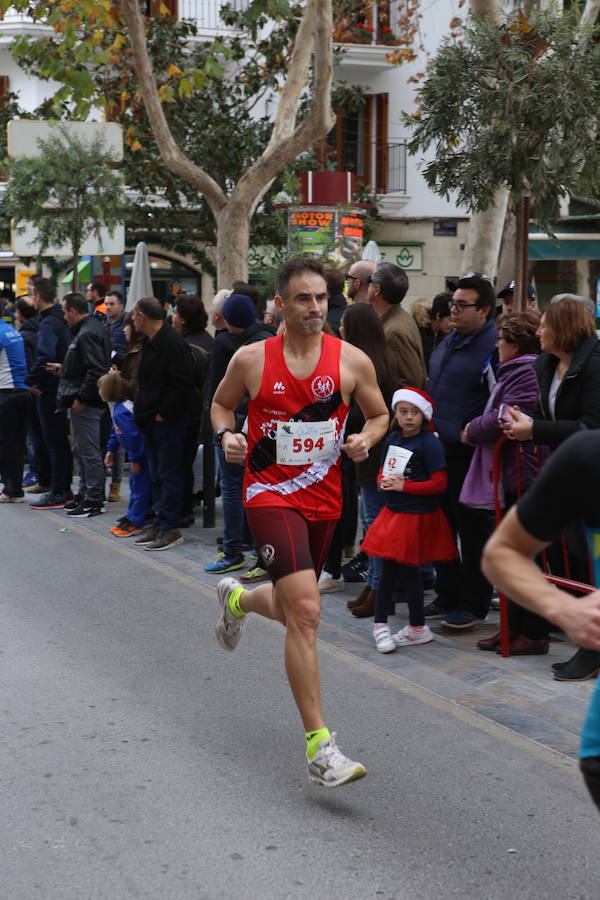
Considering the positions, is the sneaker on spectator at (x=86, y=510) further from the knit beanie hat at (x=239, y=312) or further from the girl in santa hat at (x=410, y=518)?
the girl in santa hat at (x=410, y=518)

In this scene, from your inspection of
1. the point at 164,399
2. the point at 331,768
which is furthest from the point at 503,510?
the point at 164,399

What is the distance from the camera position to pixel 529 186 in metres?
9.27

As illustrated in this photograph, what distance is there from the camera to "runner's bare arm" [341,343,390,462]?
535 centimetres

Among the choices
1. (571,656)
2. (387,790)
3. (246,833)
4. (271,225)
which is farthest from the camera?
(271,225)

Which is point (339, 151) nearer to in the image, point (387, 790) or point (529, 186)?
point (529, 186)

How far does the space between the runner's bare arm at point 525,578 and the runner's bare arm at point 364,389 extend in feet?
7.56

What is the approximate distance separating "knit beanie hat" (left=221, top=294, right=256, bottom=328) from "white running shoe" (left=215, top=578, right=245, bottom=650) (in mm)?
3578

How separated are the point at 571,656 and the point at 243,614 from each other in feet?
6.94

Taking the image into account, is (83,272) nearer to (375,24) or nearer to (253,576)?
(375,24)

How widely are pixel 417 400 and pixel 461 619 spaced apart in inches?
53.0

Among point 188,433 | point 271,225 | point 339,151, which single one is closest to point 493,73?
point 188,433

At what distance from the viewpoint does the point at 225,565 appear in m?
9.36

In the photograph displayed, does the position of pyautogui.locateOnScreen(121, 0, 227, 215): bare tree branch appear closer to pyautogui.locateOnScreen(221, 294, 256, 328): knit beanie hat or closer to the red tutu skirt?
pyautogui.locateOnScreen(221, 294, 256, 328): knit beanie hat

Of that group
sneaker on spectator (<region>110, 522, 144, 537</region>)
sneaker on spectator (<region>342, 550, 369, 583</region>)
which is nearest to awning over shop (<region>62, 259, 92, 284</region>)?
sneaker on spectator (<region>110, 522, 144, 537</region>)
